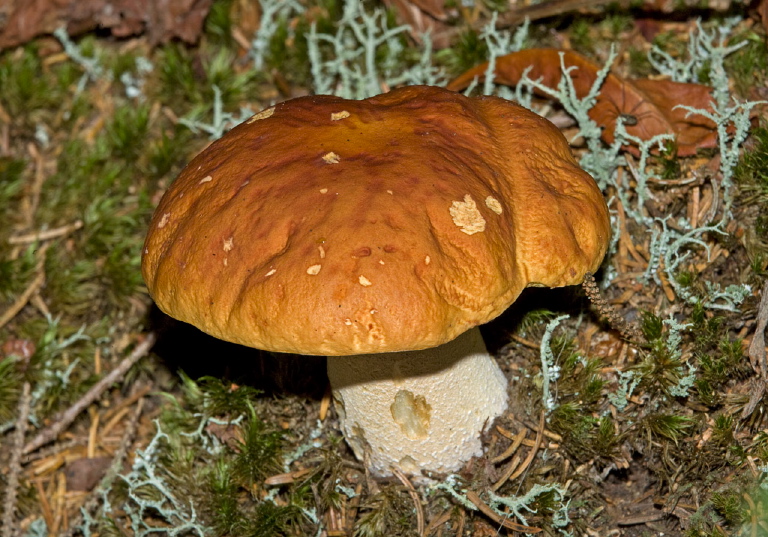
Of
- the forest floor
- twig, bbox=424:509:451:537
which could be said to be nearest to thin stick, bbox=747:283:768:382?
the forest floor

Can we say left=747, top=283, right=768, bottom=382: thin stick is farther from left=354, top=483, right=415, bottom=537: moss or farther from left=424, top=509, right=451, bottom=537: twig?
left=354, top=483, right=415, bottom=537: moss

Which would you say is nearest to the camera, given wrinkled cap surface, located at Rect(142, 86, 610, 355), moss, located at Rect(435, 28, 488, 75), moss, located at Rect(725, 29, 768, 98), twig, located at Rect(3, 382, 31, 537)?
wrinkled cap surface, located at Rect(142, 86, 610, 355)

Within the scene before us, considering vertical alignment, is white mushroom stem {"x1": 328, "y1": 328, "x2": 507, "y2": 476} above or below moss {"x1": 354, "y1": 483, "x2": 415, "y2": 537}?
above

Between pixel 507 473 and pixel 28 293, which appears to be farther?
pixel 28 293

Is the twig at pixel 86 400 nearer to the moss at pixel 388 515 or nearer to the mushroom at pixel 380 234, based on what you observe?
the mushroom at pixel 380 234

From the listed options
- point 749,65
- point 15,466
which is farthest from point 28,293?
point 749,65

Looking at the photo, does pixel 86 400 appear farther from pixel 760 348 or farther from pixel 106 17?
pixel 760 348

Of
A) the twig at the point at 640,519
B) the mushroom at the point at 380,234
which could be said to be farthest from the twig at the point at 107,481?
the twig at the point at 640,519

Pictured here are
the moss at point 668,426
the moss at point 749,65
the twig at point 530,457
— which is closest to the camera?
the moss at point 668,426
